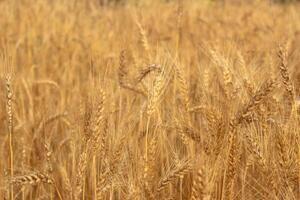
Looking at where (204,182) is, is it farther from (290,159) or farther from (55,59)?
(55,59)

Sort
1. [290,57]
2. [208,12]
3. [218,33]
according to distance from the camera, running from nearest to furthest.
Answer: [290,57] → [218,33] → [208,12]

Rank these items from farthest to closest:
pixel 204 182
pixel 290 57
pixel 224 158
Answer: pixel 290 57, pixel 224 158, pixel 204 182

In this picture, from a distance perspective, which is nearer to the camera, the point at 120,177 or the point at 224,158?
the point at 224,158

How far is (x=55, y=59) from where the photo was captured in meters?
3.45

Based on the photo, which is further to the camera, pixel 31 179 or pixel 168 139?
pixel 168 139

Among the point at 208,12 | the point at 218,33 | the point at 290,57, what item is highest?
the point at 208,12

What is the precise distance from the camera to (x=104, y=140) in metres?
1.35

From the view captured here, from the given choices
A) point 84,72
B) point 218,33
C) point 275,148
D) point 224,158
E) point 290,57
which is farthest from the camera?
point 218,33

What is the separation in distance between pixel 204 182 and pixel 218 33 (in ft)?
10.7

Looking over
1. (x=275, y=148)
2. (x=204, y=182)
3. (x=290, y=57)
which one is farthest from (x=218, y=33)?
(x=204, y=182)

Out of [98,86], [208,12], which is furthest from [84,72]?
[208,12]

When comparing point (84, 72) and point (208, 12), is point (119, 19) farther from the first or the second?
point (84, 72)

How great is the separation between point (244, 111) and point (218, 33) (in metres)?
2.94

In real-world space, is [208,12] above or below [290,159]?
above
